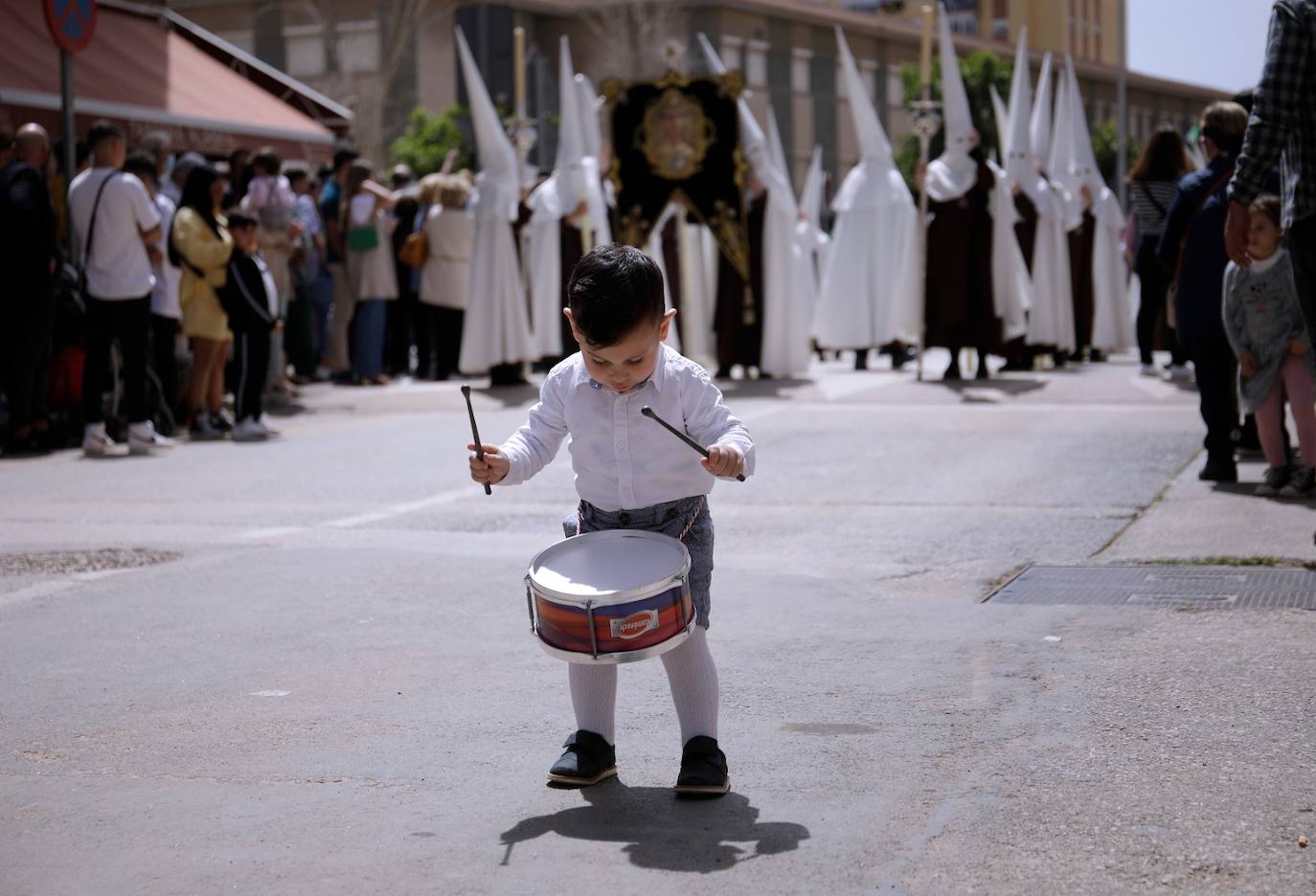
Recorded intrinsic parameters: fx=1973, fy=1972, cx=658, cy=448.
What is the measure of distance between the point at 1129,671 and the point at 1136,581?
1.70 meters

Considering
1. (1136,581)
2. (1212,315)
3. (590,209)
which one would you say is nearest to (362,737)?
(1136,581)

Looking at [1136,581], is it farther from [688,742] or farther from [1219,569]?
[688,742]

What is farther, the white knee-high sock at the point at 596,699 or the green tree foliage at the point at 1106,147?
the green tree foliage at the point at 1106,147

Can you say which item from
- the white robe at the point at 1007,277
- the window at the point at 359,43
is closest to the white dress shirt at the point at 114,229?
the white robe at the point at 1007,277

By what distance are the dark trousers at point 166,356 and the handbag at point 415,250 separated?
18.0 feet

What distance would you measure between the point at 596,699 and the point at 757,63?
203 ft

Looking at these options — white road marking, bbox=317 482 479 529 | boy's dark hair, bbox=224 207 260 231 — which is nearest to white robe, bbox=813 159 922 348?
boy's dark hair, bbox=224 207 260 231

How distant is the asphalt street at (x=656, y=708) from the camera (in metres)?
3.80

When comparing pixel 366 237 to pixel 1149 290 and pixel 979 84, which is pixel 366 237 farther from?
pixel 979 84

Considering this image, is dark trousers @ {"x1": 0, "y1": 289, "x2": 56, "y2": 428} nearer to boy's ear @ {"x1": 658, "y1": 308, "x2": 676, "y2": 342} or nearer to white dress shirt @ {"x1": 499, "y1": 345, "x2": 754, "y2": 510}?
white dress shirt @ {"x1": 499, "y1": 345, "x2": 754, "y2": 510}

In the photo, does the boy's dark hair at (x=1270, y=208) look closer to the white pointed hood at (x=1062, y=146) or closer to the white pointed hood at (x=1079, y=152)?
the white pointed hood at (x=1062, y=146)

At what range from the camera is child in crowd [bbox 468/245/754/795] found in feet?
13.9

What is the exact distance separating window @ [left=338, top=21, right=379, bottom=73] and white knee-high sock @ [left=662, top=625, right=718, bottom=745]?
54576 mm

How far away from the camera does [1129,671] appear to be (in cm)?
541
